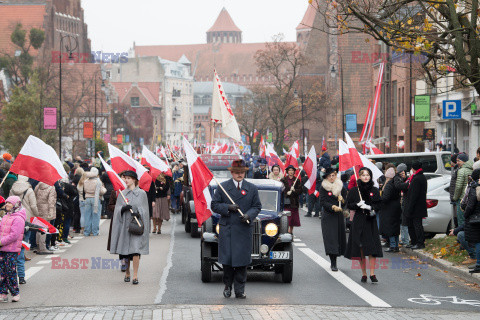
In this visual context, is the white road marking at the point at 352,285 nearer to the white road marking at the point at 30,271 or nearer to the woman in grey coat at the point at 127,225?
the woman in grey coat at the point at 127,225

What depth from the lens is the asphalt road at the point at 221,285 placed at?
1186cm

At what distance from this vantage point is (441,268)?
16.0 m

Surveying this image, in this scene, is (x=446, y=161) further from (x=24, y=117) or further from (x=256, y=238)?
(x=24, y=117)

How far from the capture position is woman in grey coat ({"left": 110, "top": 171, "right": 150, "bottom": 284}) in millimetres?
13719

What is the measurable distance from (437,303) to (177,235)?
1211 cm

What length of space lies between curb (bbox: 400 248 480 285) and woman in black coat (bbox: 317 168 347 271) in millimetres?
1751

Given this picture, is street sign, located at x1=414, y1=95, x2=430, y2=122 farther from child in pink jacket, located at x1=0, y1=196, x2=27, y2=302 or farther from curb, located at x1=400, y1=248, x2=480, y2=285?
child in pink jacket, located at x1=0, y1=196, x2=27, y2=302

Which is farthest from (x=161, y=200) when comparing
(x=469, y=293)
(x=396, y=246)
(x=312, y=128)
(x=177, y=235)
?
(x=312, y=128)

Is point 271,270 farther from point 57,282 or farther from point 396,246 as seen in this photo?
point 396,246

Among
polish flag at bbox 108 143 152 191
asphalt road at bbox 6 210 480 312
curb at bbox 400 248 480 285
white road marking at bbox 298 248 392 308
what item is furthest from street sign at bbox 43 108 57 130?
polish flag at bbox 108 143 152 191

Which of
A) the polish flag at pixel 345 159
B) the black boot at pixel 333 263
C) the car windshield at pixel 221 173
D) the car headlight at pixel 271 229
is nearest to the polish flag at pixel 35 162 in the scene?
the car headlight at pixel 271 229

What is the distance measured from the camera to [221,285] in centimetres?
1348

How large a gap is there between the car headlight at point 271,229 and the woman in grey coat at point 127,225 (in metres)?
1.72

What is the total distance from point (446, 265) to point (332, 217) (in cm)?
206
